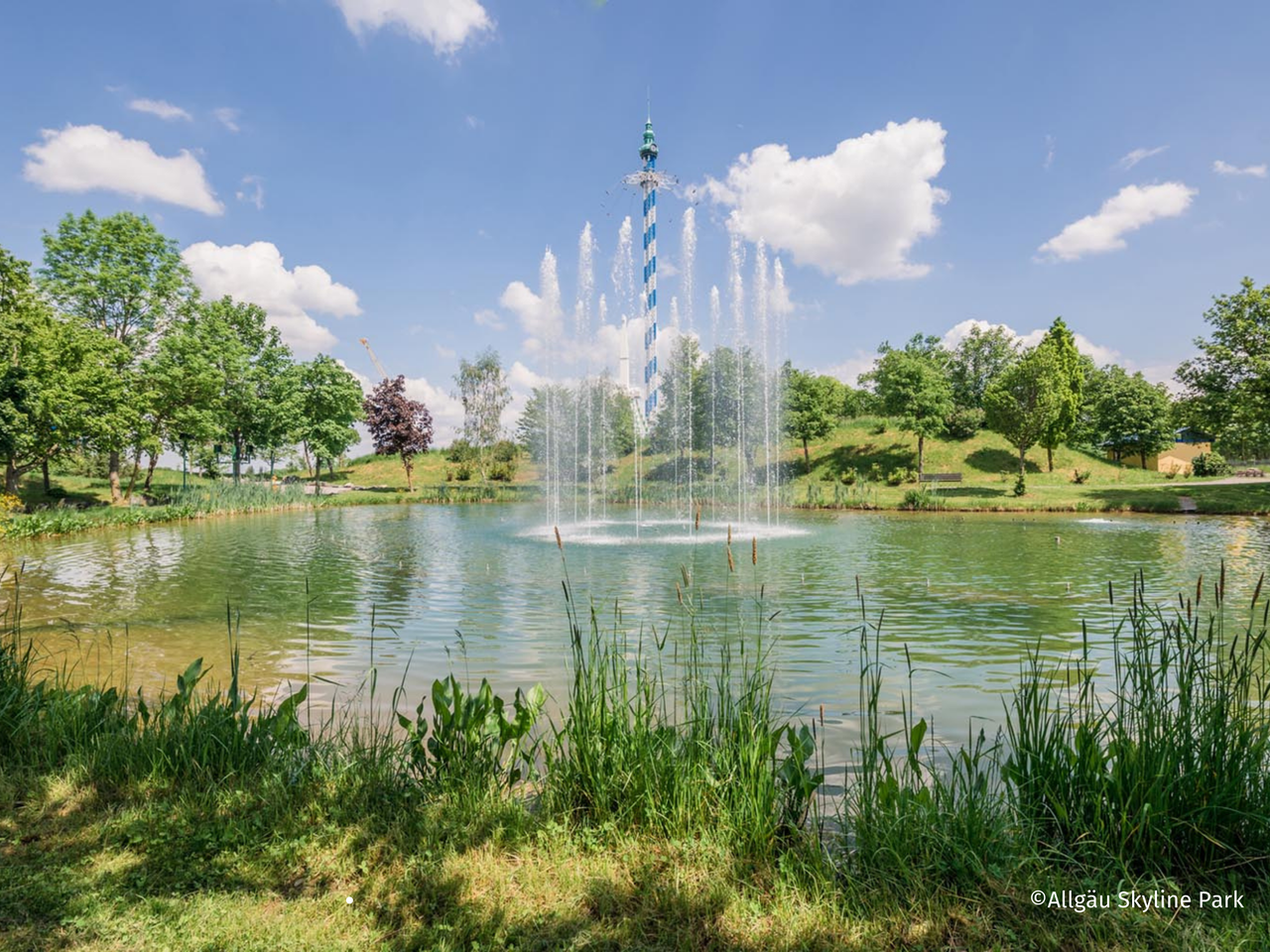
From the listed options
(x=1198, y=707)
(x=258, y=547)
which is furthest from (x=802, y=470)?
(x=1198, y=707)

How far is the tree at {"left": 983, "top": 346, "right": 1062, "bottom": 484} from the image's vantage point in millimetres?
39750

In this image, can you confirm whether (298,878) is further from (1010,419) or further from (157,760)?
(1010,419)

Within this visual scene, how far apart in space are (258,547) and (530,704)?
19084 mm

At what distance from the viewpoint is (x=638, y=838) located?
10.6 ft

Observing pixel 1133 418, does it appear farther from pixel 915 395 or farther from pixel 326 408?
pixel 326 408

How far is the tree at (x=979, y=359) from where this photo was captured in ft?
209

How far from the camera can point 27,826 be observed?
338cm

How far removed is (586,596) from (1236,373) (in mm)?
37832

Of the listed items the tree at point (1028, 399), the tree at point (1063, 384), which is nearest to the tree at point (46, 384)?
the tree at point (1028, 399)

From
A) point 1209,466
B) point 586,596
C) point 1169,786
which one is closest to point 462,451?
point 586,596

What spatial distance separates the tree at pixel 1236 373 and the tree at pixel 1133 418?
57.3 ft

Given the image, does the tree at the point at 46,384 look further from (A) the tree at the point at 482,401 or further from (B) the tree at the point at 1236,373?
(B) the tree at the point at 1236,373

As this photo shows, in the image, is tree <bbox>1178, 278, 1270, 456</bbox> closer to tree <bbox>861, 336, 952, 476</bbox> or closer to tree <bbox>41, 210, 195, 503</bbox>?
tree <bbox>861, 336, 952, 476</bbox>

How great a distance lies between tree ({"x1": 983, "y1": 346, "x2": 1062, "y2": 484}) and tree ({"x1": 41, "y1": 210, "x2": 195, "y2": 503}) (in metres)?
48.0
